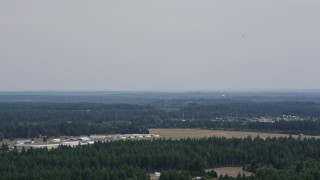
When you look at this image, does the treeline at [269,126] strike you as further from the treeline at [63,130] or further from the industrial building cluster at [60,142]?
the industrial building cluster at [60,142]

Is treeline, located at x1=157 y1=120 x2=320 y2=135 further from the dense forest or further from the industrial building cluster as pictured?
the industrial building cluster

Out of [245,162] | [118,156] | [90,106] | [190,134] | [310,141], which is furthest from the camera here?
[90,106]

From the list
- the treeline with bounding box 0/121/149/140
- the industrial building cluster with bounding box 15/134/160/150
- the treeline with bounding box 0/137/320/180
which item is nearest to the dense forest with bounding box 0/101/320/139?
the treeline with bounding box 0/121/149/140

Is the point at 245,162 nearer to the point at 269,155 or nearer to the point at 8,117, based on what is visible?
the point at 269,155

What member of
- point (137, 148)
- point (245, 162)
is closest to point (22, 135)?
point (137, 148)

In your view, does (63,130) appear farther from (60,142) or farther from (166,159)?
(166,159)

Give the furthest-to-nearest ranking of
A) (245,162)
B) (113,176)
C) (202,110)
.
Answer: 1. (202,110)
2. (245,162)
3. (113,176)

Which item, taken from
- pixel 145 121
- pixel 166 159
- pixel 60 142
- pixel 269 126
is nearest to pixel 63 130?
pixel 60 142
